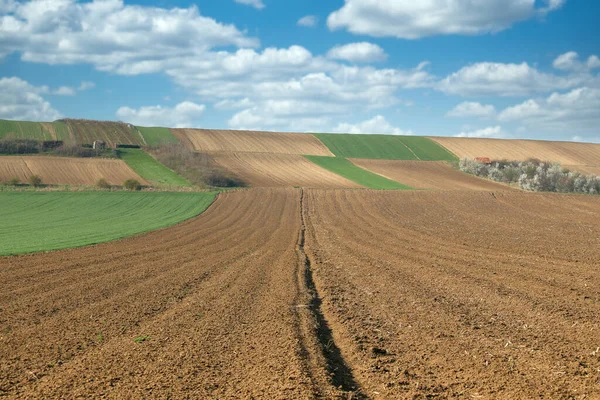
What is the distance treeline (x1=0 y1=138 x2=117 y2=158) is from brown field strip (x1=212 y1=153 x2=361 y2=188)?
672 inches

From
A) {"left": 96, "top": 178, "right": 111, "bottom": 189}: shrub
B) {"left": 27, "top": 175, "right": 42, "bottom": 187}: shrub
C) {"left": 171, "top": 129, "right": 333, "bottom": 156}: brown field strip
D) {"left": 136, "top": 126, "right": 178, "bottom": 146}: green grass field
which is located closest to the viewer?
{"left": 27, "top": 175, "right": 42, "bottom": 187}: shrub

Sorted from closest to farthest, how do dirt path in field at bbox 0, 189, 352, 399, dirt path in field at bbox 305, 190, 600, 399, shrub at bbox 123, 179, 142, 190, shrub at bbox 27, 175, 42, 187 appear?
dirt path in field at bbox 0, 189, 352, 399 → dirt path in field at bbox 305, 190, 600, 399 → shrub at bbox 27, 175, 42, 187 → shrub at bbox 123, 179, 142, 190

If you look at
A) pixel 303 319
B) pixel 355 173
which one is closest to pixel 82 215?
pixel 303 319

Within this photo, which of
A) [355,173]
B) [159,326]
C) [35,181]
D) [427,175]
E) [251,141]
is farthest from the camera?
[251,141]

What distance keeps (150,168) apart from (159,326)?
215 ft

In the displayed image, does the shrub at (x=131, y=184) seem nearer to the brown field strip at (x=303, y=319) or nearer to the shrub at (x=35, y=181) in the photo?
the shrub at (x=35, y=181)

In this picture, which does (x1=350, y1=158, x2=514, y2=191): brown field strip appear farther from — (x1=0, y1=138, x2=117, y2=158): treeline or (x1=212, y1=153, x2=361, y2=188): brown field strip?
(x1=0, y1=138, x2=117, y2=158): treeline

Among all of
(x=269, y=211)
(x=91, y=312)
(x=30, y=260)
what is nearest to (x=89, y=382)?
(x=91, y=312)

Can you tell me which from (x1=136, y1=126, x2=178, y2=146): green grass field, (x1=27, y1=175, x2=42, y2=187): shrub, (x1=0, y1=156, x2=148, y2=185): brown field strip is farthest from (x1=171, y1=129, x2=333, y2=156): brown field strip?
(x1=27, y1=175, x2=42, y2=187): shrub

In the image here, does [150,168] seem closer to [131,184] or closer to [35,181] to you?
[131,184]

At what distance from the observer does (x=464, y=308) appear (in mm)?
12992

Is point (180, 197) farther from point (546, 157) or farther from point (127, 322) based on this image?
point (546, 157)

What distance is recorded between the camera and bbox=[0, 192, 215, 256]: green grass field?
90.2 feet

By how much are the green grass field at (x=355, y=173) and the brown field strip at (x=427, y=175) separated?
1.61 m
